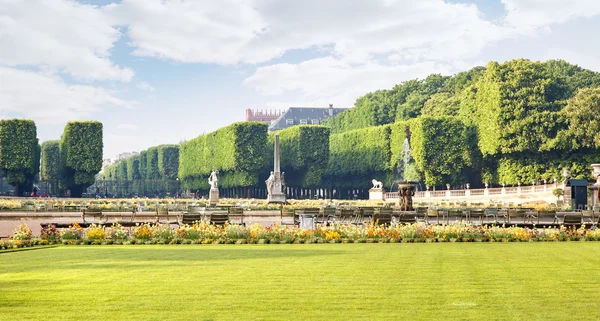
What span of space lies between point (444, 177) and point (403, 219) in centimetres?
4380

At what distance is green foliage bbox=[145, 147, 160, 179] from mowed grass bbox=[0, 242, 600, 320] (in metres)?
108

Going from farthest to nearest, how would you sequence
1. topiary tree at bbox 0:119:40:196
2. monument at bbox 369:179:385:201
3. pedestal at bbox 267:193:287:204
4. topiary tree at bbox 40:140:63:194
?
topiary tree at bbox 40:140:63:194, topiary tree at bbox 0:119:40:196, monument at bbox 369:179:385:201, pedestal at bbox 267:193:287:204

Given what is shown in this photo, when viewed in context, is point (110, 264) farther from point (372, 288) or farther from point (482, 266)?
point (482, 266)

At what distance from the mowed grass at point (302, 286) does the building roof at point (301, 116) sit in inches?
5410

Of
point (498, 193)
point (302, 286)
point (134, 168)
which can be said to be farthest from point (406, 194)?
point (134, 168)

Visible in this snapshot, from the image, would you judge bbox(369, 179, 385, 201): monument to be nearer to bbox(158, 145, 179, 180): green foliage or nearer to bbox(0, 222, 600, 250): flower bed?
bbox(0, 222, 600, 250): flower bed

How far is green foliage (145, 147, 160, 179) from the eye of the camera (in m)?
123

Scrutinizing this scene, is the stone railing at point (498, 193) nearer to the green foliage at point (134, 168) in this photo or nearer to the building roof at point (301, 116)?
the green foliage at point (134, 168)

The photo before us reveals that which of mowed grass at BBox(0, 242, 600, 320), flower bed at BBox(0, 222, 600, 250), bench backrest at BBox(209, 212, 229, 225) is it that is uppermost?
bench backrest at BBox(209, 212, 229, 225)

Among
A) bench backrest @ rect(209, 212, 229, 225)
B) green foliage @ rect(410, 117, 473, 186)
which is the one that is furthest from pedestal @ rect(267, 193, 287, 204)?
bench backrest @ rect(209, 212, 229, 225)

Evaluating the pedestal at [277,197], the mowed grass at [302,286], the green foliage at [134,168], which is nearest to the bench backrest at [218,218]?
the mowed grass at [302,286]

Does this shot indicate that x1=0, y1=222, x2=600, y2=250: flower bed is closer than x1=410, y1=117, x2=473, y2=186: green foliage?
Yes

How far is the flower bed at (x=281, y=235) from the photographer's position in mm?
20781

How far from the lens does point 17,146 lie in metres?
75.2
